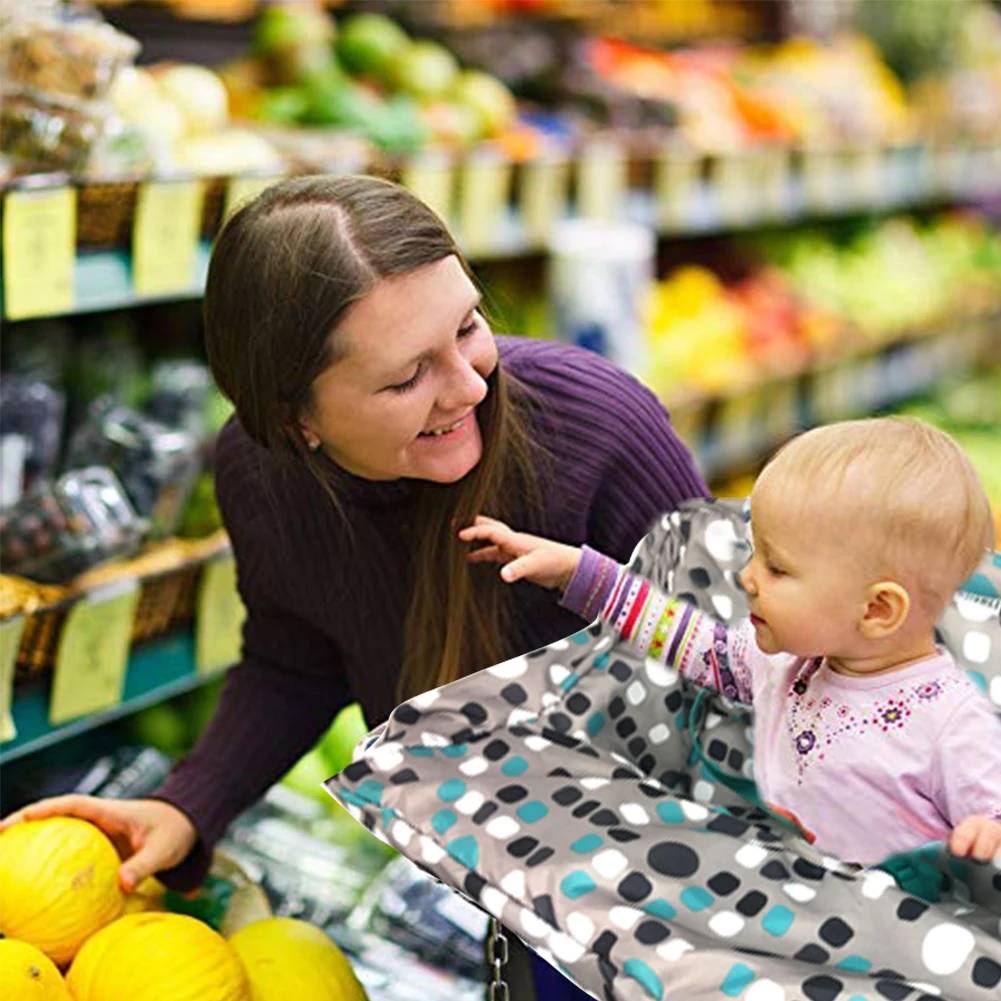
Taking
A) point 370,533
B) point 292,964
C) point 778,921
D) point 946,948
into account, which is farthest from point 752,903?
point 370,533

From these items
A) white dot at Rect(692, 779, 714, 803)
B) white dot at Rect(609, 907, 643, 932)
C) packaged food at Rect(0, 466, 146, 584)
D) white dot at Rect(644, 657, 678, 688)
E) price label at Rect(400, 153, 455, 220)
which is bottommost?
packaged food at Rect(0, 466, 146, 584)

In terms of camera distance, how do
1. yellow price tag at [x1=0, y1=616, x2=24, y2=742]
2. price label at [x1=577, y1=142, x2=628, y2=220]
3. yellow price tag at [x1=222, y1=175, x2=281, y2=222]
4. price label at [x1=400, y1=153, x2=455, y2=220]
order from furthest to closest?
1. price label at [x1=577, y1=142, x2=628, y2=220]
2. price label at [x1=400, y1=153, x2=455, y2=220]
3. yellow price tag at [x1=222, y1=175, x2=281, y2=222]
4. yellow price tag at [x1=0, y1=616, x2=24, y2=742]

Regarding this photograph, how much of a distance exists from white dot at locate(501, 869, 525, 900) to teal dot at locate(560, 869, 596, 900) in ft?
0.09

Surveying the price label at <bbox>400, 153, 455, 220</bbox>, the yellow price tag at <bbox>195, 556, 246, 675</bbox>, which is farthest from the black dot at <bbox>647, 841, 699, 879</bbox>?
the price label at <bbox>400, 153, 455, 220</bbox>

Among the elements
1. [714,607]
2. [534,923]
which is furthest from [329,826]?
[534,923]

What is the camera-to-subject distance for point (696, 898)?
3.52 feet

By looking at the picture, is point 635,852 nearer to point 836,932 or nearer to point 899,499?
point 836,932

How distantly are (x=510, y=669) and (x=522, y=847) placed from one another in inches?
7.7

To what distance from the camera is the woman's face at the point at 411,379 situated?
126 cm

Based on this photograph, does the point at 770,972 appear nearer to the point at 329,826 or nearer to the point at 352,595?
the point at 352,595

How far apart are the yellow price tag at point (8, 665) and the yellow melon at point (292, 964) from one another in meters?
0.45

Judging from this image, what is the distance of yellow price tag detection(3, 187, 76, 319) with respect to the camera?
5.75 feet

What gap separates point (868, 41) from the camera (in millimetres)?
5188

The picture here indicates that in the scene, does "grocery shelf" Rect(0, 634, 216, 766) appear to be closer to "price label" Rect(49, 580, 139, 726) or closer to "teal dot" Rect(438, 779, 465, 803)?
"price label" Rect(49, 580, 139, 726)
